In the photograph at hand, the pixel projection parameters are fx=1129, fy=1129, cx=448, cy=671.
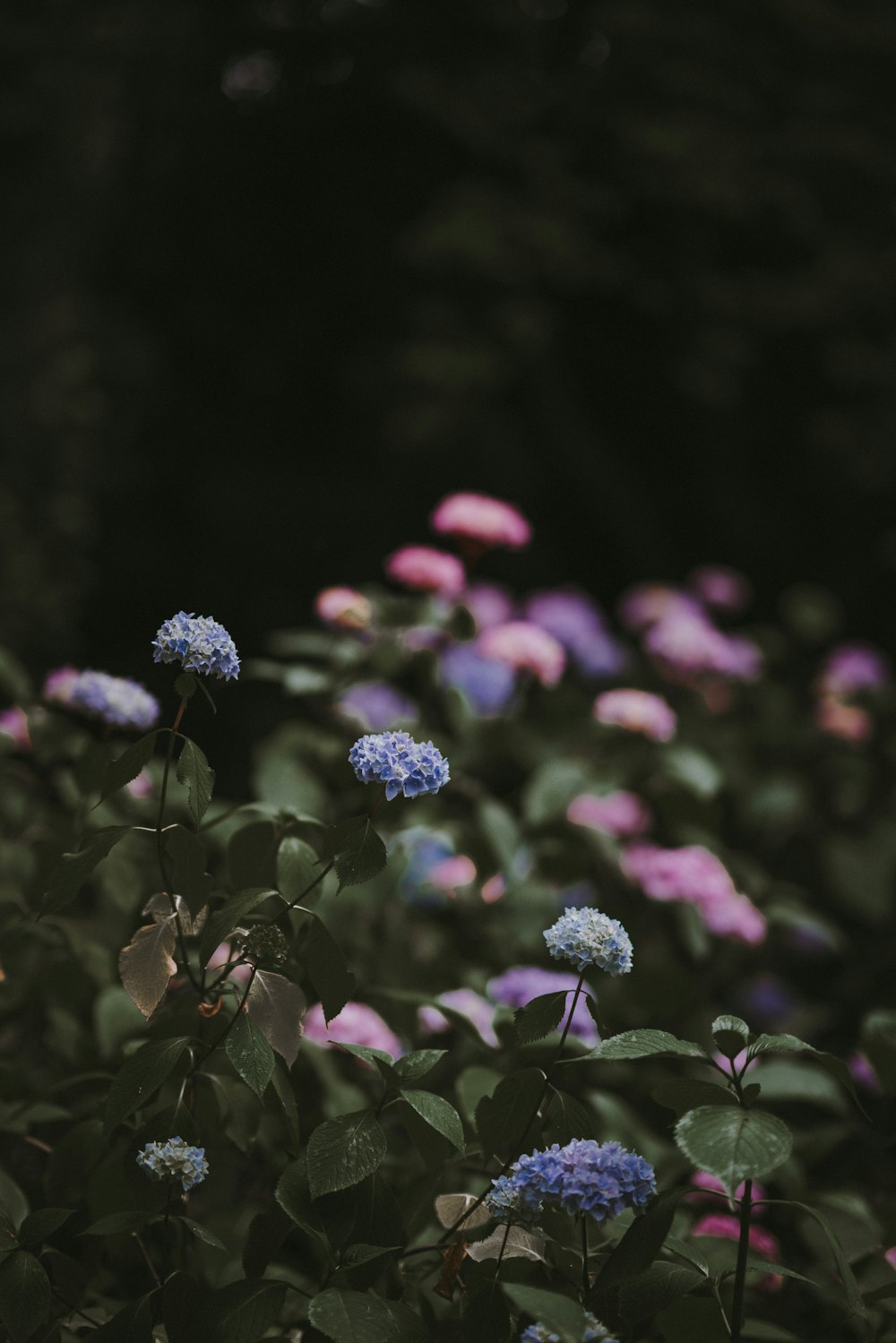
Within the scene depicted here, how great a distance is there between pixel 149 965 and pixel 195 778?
12cm

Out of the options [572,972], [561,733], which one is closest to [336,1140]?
[572,972]

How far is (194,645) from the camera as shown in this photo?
0.66 m

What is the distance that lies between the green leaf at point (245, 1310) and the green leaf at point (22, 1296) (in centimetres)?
9

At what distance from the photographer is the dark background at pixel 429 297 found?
2.42 m

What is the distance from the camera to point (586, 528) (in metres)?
2.93

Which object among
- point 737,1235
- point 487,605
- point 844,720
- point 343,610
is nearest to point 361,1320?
point 737,1235

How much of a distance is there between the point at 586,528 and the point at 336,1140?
7.93 ft

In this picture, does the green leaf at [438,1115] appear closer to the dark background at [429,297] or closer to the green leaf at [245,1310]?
the green leaf at [245,1310]

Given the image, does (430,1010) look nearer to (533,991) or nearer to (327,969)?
(533,991)

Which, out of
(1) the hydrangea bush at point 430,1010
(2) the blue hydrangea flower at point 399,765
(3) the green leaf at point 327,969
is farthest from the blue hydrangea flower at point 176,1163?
(2) the blue hydrangea flower at point 399,765

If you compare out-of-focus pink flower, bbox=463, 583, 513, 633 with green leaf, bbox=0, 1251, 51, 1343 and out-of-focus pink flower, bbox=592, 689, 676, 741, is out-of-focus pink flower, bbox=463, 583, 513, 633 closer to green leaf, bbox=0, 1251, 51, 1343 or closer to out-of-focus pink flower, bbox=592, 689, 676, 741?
out-of-focus pink flower, bbox=592, 689, 676, 741

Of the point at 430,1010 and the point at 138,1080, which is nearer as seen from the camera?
the point at 138,1080

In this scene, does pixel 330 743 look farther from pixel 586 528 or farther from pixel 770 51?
pixel 770 51

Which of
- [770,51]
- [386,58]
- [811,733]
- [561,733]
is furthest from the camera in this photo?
[386,58]
